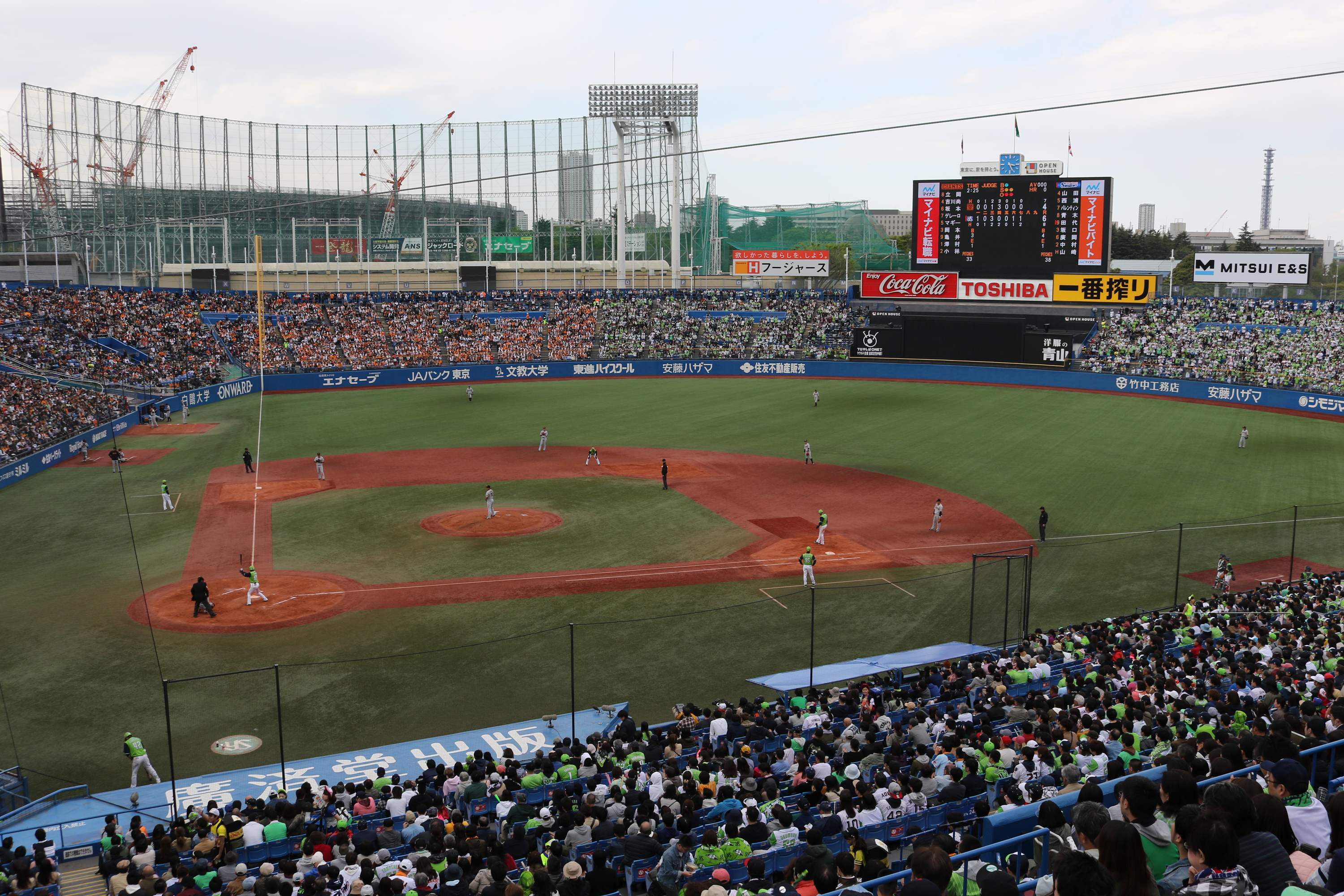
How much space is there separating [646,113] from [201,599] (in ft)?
283

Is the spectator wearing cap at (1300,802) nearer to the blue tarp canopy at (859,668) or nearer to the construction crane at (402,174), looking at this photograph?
the blue tarp canopy at (859,668)

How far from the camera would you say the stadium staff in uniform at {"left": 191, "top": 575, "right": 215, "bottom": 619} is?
25.4 metres

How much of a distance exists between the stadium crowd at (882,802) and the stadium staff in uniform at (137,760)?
104 inches

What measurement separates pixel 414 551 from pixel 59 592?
9977 millimetres

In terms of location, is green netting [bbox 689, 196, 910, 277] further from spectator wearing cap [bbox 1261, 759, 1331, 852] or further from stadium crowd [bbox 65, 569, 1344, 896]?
spectator wearing cap [bbox 1261, 759, 1331, 852]

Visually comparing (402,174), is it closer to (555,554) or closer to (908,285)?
(908,285)

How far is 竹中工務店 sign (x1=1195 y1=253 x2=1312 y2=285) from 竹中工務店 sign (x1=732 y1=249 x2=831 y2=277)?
35086 mm

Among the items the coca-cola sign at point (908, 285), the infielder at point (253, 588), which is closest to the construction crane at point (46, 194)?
the coca-cola sign at point (908, 285)

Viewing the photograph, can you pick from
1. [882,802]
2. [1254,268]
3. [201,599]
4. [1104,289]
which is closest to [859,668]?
[882,802]

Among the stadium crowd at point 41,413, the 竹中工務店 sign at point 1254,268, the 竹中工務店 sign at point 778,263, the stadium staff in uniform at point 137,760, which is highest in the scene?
the 竹中工務店 sign at point 778,263

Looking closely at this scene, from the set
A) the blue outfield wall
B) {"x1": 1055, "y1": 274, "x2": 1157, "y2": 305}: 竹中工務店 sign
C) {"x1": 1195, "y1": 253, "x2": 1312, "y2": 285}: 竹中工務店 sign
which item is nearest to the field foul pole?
the blue outfield wall

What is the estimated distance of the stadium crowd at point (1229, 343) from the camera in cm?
6312

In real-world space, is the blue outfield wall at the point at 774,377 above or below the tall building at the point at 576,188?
below

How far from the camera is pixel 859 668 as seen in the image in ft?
64.4
